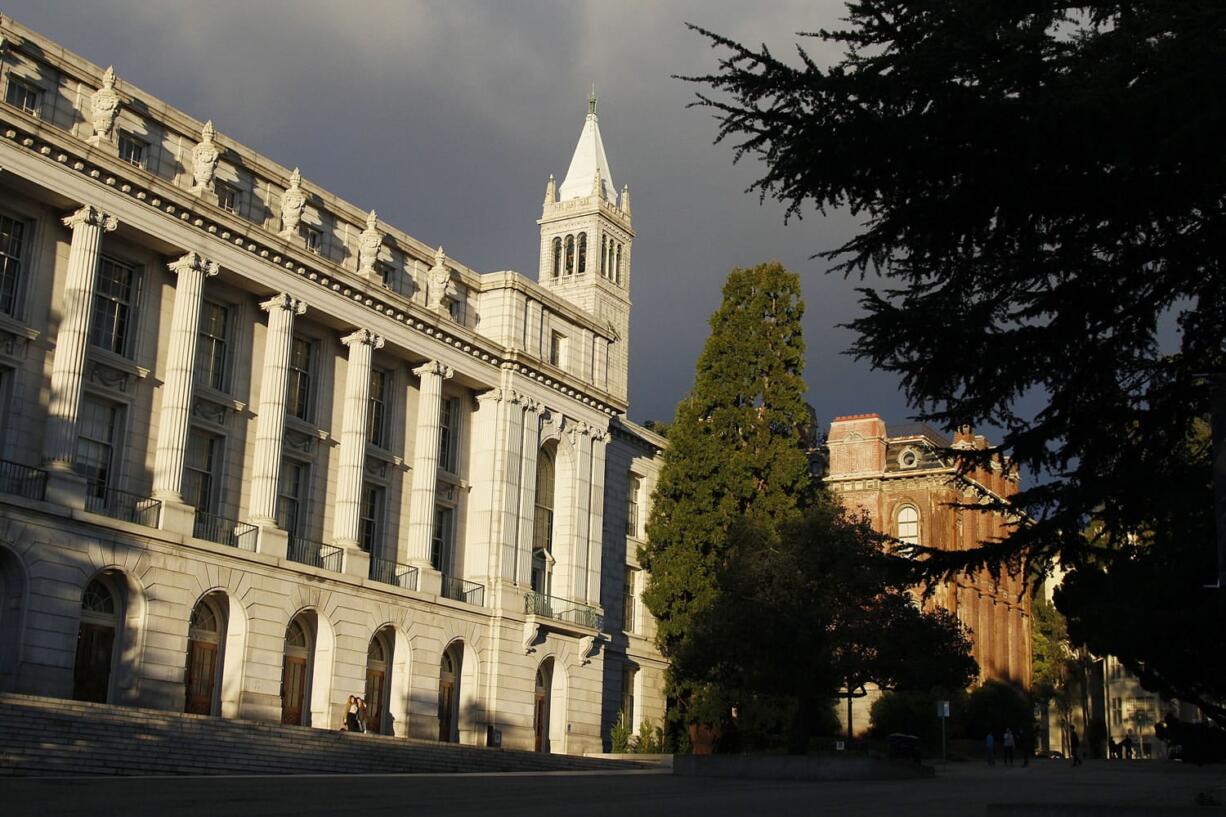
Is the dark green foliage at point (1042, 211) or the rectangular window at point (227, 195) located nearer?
the dark green foliage at point (1042, 211)

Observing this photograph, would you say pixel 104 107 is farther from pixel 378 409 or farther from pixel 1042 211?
pixel 1042 211

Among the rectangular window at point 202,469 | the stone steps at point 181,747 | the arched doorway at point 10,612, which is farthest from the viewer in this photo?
the rectangular window at point 202,469

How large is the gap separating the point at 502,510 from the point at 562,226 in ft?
150

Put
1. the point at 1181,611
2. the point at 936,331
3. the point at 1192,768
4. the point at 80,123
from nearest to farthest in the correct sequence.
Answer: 1. the point at 936,331
2. the point at 1181,611
3. the point at 80,123
4. the point at 1192,768

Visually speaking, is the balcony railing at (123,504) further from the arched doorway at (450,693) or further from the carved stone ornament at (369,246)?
the arched doorway at (450,693)

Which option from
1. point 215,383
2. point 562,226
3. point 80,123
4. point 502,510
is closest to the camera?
point 80,123

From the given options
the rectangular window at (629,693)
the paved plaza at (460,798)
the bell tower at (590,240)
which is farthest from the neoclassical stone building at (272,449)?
the bell tower at (590,240)

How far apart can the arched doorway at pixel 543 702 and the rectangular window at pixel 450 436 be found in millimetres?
8103

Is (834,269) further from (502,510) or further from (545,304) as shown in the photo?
(545,304)

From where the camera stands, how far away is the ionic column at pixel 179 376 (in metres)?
36.5

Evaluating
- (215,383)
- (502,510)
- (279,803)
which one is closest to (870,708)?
(502,510)

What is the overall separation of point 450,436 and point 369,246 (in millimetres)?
7797

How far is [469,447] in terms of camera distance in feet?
163

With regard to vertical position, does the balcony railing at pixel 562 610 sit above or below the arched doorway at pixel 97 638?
above
